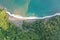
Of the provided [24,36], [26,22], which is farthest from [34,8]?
[24,36]

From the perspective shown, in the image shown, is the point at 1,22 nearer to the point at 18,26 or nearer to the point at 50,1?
the point at 18,26

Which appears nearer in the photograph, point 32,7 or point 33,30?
point 33,30

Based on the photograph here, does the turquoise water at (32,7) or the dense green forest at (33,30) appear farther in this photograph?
the turquoise water at (32,7)

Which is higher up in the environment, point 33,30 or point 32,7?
point 32,7

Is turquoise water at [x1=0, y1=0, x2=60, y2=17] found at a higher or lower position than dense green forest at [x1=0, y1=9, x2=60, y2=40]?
higher

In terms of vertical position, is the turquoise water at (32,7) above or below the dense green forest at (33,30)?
above
